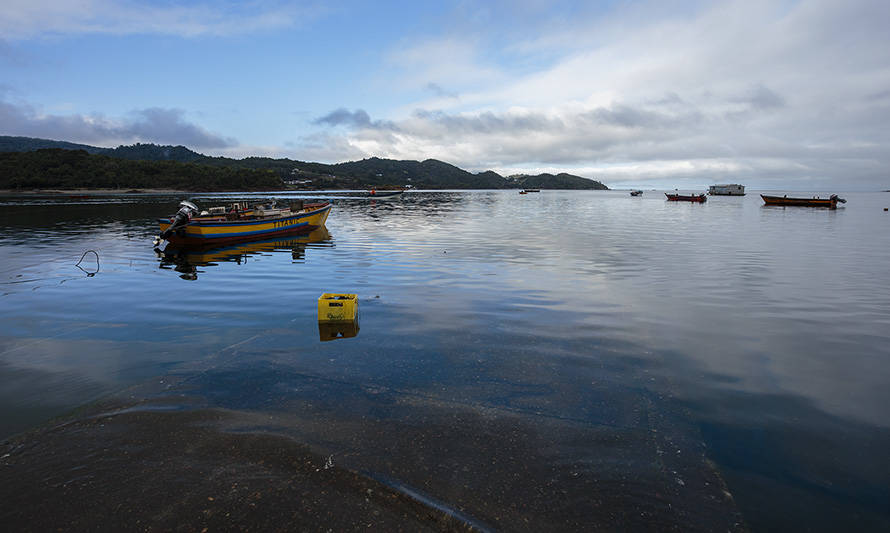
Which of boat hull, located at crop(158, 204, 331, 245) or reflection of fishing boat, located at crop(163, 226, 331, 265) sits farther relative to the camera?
boat hull, located at crop(158, 204, 331, 245)

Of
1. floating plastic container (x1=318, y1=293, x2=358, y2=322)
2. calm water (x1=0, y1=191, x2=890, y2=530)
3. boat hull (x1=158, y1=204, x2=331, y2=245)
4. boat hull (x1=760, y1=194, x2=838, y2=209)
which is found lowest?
calm water (x1=0, y1=191, x2=890, y2=530)

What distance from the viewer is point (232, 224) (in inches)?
1171

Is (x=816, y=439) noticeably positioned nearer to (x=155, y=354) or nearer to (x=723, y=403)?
(x=723, y=403)

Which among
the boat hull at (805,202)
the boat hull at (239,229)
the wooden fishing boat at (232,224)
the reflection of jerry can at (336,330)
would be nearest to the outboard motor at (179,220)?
the wooden fishing boat at (232,224)

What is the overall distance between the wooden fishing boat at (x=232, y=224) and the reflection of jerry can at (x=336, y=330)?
69.0 ft

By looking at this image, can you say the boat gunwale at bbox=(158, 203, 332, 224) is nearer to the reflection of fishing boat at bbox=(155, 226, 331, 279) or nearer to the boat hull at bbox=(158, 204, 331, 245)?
the boat hull at bbox=(158, 204, 331, 245)

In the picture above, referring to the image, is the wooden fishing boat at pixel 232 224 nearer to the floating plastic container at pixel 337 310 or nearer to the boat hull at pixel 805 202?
the floating plastic container at pixel 337 310

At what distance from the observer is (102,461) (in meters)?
5.42

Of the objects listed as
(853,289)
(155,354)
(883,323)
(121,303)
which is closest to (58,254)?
(121,303)

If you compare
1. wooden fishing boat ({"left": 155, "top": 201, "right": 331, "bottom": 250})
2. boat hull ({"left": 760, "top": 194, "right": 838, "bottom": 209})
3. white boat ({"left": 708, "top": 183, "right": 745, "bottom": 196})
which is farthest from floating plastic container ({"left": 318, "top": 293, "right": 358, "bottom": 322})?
white boat ({"left": 708, "top": 183, "right": 745, "bottom": 196})

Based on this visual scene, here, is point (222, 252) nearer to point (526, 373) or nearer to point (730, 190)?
point (526, 373)

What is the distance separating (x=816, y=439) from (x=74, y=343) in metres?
14.8

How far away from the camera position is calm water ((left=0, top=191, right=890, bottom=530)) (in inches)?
206

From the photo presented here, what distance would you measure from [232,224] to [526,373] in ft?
89.8
